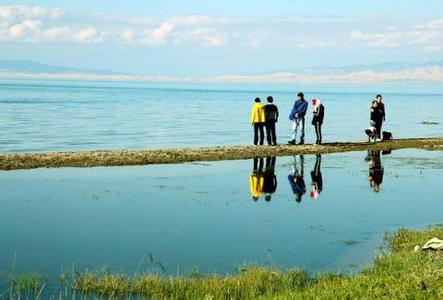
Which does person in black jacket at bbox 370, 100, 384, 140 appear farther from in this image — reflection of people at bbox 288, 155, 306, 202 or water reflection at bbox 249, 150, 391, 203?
reflection of people at bbox 288, 155, 306, 202

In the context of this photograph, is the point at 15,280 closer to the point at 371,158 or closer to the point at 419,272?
the point at 419,272

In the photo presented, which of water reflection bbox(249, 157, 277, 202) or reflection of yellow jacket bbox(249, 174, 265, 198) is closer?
water reflection bbox(249, 157, 277, 202)

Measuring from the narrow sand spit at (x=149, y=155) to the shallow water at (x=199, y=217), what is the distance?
4.53ft

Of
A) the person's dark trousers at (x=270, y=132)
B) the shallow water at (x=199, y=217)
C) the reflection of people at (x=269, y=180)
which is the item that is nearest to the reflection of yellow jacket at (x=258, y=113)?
the person's dark trousers at (x=270, y=132)

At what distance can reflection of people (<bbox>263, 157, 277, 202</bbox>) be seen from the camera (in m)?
21.7

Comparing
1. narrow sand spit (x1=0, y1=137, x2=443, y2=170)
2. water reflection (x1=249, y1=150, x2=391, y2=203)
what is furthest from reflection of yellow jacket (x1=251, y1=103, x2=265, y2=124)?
water reflection (x1=249, y1=150, x2=391, y2=203)

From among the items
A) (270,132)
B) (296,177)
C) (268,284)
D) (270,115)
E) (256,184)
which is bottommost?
(268,284)

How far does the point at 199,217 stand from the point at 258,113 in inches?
619

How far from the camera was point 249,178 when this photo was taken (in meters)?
24.8

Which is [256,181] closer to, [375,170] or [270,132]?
[375,170]

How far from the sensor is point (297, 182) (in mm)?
23875

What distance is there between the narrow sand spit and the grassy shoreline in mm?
16026

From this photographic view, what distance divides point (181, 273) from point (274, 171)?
14.2 m

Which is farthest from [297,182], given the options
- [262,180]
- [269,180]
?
[262,180]
